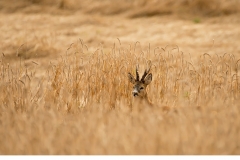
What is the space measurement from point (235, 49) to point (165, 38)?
7.84ft

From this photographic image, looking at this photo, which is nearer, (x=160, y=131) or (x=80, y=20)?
(x=160, y=131)

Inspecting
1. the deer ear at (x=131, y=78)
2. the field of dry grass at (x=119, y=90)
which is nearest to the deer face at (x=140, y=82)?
the deer ear at (x=131, y=78)

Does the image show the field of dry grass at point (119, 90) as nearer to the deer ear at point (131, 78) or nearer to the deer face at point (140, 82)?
the deer face at point (140, 82)

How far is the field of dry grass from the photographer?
14.6ft

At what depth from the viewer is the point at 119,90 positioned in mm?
7379

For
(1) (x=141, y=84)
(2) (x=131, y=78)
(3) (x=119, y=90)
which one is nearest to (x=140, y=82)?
(1) (x=141, y=84)

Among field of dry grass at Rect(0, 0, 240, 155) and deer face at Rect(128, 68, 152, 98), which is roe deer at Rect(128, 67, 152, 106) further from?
field of dry grass at Rect(0, 0, 240, 155)

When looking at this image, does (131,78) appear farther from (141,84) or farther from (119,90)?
(119,90)

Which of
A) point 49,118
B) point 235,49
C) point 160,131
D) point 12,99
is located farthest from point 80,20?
point 160,131

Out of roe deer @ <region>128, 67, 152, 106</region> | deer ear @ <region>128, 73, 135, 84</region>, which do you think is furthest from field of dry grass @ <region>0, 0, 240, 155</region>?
deer ear @ <region>128, 73, 135, 84</region>

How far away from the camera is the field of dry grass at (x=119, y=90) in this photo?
4.45 m
